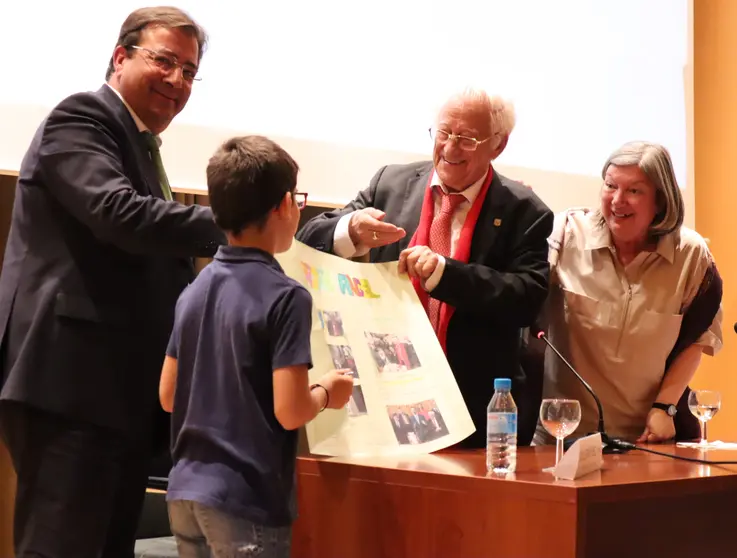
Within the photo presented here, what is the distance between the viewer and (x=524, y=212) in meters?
2.42

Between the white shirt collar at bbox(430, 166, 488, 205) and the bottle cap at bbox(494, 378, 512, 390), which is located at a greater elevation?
the white shirt collar at bbox(430, 166, 488, 205)

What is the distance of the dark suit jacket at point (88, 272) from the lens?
1.82 meters

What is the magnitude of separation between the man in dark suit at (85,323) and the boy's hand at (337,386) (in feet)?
1.23

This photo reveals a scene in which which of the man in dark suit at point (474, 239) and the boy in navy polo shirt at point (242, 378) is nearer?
the boy in navy polo shirt at point (242, 378)

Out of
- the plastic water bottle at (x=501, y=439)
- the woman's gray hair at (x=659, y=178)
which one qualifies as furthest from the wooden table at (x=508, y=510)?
the woman's gray hair at (x=659, y=178)

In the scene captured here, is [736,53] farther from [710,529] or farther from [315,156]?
[710,529]

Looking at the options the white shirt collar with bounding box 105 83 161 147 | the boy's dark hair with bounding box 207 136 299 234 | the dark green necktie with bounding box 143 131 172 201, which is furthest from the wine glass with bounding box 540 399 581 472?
the white shirt collar with bounding box 105 83 161 147

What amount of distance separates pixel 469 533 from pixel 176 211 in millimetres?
813

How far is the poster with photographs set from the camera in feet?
6.52

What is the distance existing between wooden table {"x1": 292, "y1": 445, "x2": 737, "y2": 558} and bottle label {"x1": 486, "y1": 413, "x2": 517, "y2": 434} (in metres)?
0.08

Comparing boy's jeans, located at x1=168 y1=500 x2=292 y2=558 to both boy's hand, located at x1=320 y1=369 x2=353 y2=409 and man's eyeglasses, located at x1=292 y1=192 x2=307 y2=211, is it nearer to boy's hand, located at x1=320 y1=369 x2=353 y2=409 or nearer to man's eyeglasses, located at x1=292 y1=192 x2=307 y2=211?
boy's hand, located at x1=320 y1=369 x2=353 y2=409

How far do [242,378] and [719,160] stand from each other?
390cm

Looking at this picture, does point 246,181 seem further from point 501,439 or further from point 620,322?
point 620,322

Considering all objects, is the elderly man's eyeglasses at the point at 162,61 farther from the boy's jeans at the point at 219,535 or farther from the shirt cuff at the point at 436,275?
the boy's jeans at the point at 219,535
